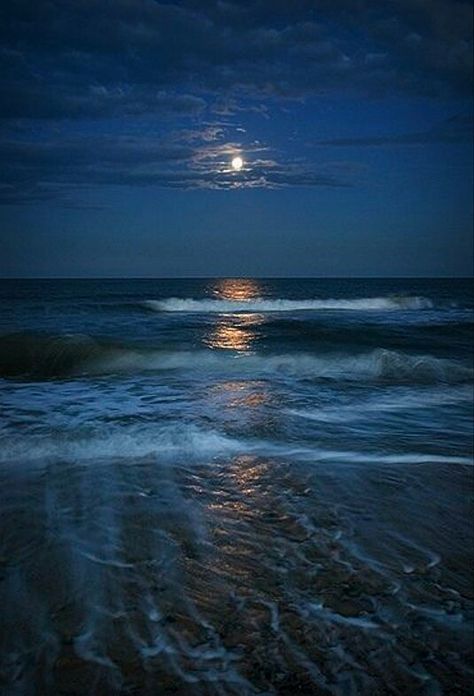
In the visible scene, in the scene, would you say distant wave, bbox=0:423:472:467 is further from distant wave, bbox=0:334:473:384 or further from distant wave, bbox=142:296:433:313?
distant wave, bbox=142:296:433:313

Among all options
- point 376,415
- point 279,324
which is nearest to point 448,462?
point 376,415

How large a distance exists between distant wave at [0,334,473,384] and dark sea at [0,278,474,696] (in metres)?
3.16

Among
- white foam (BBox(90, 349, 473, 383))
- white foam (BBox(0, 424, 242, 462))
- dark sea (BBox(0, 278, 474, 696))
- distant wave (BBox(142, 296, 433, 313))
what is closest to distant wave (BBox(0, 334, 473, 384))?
white foam (BBox(90, 349, 473, 383))

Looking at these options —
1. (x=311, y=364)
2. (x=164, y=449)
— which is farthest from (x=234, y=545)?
(x=311, y=364)

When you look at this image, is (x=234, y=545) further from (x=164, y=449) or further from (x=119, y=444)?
(x=119, y=444)

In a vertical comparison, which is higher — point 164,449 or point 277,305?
point 277,305

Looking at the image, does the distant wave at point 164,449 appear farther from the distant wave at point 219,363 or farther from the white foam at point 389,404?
the distant wave at point 219,363

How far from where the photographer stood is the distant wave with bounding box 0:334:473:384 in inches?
495

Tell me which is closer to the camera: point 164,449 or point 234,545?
point 234,545

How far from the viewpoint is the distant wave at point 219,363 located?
12.6 m

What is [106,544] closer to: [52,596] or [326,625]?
[52,596]

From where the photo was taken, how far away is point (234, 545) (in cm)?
363

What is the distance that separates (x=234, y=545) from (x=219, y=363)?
10.1 metres

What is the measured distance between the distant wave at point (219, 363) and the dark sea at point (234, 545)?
316 cm
